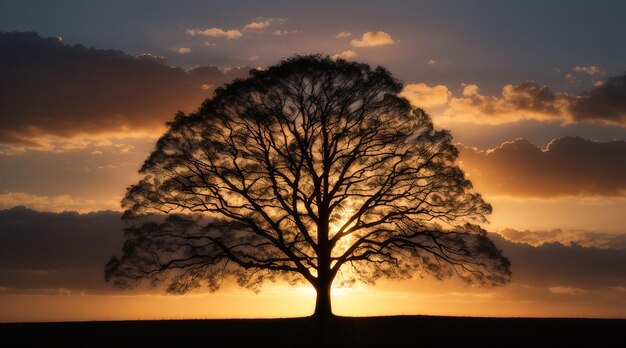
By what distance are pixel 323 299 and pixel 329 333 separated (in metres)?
2.99

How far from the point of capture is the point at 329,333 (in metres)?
33.4

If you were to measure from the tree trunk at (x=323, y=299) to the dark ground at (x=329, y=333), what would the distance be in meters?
0.79

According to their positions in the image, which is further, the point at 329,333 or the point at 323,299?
the point at 323,299

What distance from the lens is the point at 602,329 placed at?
3566 centimetres

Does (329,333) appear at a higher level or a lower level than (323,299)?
lower

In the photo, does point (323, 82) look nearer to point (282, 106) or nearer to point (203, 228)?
point (282, 106)

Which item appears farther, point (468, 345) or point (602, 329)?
point (602, 329)

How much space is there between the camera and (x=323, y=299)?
3616 centimetres

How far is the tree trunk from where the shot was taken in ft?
118

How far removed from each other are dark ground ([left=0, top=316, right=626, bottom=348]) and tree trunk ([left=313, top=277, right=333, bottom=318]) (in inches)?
31.1

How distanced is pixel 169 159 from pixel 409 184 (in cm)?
1179

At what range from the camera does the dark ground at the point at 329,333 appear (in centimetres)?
3164

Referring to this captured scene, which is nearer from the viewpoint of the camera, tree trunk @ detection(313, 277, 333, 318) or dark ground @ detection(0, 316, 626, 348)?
dark ground @ detection(0, 316, 626, 348)

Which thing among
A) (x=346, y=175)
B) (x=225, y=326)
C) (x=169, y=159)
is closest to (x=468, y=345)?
(x=346, y=175)
